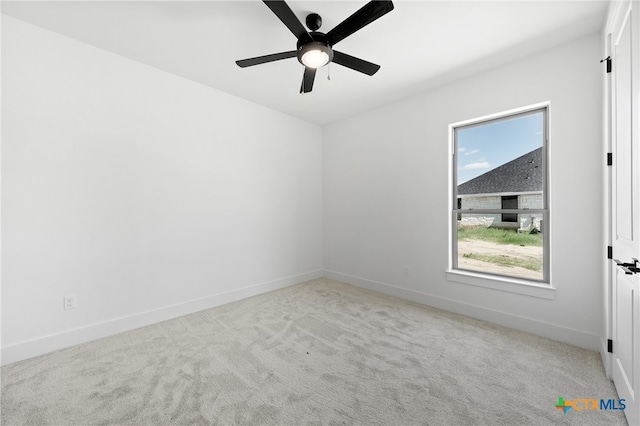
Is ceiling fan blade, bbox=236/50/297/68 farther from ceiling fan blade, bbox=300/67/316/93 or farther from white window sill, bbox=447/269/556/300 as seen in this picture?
white window sill, bbox=447/269/556/300

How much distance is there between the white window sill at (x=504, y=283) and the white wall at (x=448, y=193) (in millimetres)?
45

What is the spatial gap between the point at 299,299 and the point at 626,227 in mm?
3066

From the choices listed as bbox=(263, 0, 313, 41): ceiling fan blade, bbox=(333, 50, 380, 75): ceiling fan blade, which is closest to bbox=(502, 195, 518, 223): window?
bbox=(333, 50, 380, 75): ceiling fan blade

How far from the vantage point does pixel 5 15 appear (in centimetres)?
205

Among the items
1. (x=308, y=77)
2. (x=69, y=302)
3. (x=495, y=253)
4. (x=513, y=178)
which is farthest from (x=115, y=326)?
(x=513, y=178)

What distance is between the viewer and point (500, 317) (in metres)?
2.71

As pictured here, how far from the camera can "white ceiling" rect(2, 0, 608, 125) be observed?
1.97m

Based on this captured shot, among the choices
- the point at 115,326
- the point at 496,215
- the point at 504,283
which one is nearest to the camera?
the point at 115,326

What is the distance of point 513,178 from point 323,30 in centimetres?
249

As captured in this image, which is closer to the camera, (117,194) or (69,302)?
(69,302)

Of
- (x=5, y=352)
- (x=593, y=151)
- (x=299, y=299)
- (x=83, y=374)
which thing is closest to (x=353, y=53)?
(x=593, y=151)

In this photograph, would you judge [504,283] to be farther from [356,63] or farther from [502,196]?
[356,63]

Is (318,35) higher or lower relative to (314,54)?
higher

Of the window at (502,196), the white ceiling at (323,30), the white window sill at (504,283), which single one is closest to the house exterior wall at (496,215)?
the window at (502,196)
